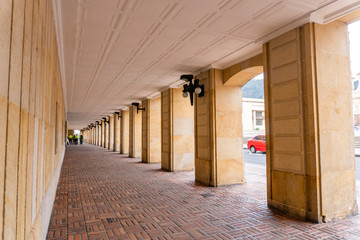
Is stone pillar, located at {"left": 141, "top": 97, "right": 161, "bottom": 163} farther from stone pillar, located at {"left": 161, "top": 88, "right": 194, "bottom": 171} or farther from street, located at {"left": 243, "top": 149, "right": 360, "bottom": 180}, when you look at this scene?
street, located at {"left": 243, "top": 149, "right": 360, "bottom": 180}

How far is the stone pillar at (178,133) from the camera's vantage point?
Result: 9.21 metres

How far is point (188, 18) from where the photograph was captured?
155 inches

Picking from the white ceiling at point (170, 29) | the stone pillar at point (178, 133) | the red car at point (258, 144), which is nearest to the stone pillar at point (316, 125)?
the white ceiling at point (170, 29)

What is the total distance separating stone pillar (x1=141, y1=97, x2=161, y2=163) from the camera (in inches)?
463

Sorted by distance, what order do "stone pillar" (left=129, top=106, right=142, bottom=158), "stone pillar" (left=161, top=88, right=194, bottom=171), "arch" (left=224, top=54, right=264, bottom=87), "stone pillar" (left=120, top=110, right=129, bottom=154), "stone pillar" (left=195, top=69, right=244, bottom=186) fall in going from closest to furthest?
1. "arch" (left=224, top=54, right=264, bottom=87)
2. "stone pillar" (left=195, top=69, right=244, bottom=186)
3. "stone pillar" (left=161, top=88, right=194, bottom=171)
4. "stone pillar" (left=129, top=106, right=142, bottom=158)
5. "stone pillar" (left=120, top=110, right=129, bottom=154)

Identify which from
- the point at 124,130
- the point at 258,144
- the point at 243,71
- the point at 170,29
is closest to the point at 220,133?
the point at 243,71

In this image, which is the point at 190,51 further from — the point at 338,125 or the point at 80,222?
the point at 80,222

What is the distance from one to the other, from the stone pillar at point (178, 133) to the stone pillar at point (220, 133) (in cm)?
231

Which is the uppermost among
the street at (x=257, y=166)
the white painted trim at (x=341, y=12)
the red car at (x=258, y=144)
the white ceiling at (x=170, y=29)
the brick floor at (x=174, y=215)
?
the white ceiling at (x=170, y=29)

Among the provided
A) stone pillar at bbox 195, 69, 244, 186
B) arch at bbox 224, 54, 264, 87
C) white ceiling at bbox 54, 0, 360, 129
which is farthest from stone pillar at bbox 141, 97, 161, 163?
arch at bbox 224, 54, 264, 87

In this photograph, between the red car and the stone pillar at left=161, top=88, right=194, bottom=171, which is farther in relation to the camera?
the red car

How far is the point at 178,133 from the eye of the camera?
9.31m

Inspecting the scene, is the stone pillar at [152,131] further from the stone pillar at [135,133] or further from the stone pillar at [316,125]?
the stone pillar at [316,125]

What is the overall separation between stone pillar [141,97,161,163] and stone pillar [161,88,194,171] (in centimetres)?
225
